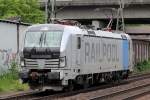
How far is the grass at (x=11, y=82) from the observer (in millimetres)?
25219

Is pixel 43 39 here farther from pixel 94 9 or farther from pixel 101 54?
pixel 94 9

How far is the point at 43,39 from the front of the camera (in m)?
22.9

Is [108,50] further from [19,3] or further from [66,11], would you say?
[66,11]

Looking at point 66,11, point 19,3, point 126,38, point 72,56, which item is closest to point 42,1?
point 66,11

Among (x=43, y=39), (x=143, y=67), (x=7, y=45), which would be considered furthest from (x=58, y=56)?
(x=143, y=67)

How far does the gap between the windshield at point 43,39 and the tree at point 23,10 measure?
3008cm

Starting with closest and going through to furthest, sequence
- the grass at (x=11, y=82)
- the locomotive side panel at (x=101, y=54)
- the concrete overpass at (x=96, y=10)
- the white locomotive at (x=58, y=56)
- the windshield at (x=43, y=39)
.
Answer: the white locomotive at (x=58, y=56), the windshield at (x=43, y=39), the locomotive side panel at (x=101, y=54), the grass at (x=11, y=82), the concrete overpass at (x=96, y=10)

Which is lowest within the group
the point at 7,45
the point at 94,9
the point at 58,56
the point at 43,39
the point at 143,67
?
the point at 143,67

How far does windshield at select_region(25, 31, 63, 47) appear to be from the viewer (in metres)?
22.6

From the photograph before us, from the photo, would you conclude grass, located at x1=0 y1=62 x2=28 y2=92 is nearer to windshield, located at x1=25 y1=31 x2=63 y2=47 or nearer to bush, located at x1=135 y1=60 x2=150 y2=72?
windshield, located at x1=25 y1=31 x2=63 y2=47

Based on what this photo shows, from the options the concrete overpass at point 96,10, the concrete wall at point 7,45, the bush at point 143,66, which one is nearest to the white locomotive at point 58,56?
the concrete wall at point 7,45

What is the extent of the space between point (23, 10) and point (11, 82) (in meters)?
29.8

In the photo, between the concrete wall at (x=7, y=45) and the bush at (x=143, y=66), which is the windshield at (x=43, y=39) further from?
the bush at (x=143, y=66)

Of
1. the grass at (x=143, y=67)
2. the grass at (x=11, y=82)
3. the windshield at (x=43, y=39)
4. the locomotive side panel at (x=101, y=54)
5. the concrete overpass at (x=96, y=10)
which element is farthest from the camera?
the concrete overpass at (x=96, y=10)
